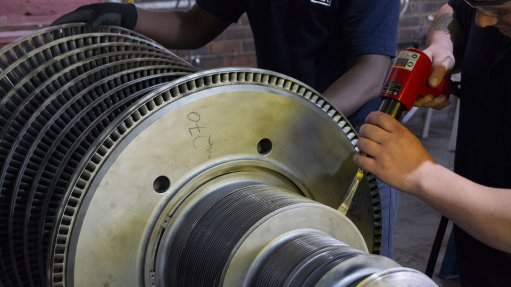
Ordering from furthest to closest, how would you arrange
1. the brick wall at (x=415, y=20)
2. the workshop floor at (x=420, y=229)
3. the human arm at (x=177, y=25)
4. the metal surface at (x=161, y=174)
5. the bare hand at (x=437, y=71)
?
1. the brick wall at (x=415, y=20)
2. the workshop floor at (x=420, y=229)
3. the human arm at (x=177, y=25)
4. the bare hand at (x=437, y=71)
5. the metal surface at (x=161, y=174)

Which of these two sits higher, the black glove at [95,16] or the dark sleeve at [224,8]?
the black glove at [95,16]

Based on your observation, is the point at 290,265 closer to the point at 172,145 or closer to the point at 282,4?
the point at 172,145

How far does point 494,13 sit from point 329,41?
55cm

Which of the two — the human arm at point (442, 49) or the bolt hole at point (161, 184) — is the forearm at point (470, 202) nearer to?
the human arm at point (442, 49)

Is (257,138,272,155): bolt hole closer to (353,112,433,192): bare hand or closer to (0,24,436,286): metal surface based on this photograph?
(0,24,436,286): metal surface

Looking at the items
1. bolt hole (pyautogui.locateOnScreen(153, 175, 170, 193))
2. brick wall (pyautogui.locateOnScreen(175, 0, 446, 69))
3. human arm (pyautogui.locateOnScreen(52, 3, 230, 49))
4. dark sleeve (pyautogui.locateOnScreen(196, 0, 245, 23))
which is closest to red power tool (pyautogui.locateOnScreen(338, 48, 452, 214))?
bolt hole (pyautogui.locateOnScreen(153, 175, 170, 193))

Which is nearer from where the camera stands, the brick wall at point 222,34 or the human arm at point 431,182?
the human arm at point 431,182

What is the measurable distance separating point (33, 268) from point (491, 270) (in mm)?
769

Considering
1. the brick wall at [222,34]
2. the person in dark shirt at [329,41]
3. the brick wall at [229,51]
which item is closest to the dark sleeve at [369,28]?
the person in dark shirt at [329,41]

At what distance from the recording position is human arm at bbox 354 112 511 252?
0.81 meters

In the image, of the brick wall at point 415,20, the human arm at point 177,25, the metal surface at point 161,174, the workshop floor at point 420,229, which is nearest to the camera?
the metal surface at point 161,174

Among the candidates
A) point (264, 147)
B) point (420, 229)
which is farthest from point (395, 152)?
point (420, 229)

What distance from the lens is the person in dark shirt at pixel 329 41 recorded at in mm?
1237

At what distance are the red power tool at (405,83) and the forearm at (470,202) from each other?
11 cm
